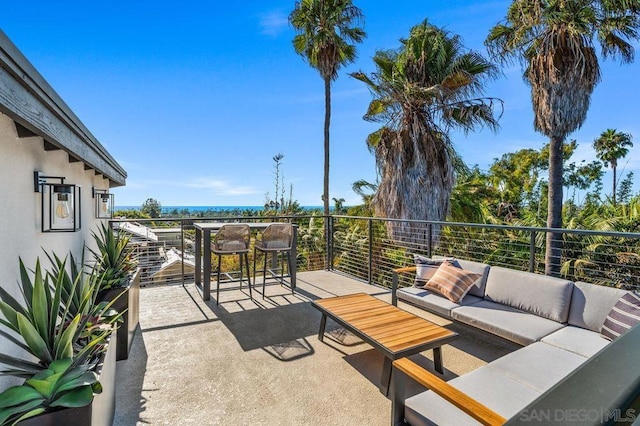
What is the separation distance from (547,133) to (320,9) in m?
6.80

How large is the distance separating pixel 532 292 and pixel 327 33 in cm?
873

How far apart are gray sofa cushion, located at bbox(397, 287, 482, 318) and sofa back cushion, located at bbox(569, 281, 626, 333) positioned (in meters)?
0.81

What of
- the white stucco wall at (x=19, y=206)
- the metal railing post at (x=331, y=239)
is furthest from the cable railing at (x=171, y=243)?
the white stucco wall at (x=19, y=206)

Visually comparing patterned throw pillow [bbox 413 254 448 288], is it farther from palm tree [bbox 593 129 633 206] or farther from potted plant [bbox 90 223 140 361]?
palm tree [bbox 593 129 633 206]

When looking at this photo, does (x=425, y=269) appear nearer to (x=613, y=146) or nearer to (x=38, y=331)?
(x=38, y=331)

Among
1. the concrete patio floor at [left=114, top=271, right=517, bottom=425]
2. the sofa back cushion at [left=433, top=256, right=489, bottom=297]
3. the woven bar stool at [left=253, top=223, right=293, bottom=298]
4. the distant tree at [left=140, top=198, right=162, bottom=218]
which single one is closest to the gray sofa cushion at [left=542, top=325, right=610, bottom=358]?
the concrete patio floor at [left=114, top=271, right=517, bottom=425]

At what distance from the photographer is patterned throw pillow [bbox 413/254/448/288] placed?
147 inches

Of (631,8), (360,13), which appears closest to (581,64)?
(631,8)

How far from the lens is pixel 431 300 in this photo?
3.32 metres

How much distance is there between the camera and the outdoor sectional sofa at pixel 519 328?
1.67 meters

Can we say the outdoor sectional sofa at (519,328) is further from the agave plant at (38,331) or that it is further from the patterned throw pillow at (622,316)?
the agave plant at (38,331)

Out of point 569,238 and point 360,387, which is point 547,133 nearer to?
point 569,238

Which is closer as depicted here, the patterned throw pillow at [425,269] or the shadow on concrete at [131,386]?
the shadow on concrete at [131,386]

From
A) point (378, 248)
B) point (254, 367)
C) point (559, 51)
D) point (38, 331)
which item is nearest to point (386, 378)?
point (254, 367)
